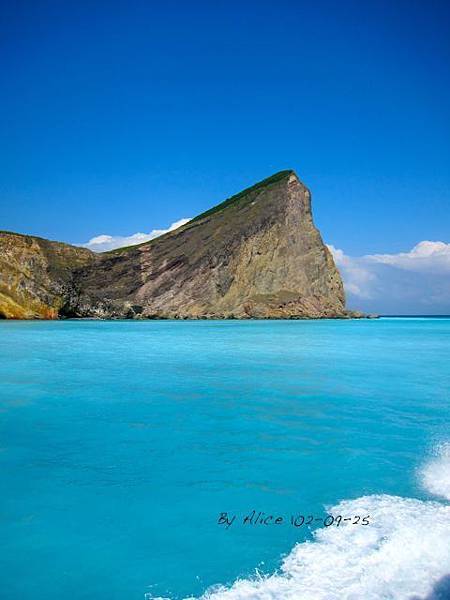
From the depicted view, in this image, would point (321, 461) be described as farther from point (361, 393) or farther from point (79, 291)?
point (79, 291)

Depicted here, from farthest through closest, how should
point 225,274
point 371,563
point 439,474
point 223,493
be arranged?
point 225,274, point 439,474, point 223,493, point 371,563

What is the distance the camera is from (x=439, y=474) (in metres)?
6.91

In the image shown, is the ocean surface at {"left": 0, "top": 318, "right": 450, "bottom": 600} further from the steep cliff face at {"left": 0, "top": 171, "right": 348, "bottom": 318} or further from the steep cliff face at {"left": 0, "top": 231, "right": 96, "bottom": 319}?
the steep cliff face at {"left": 0, "top": 171, "right": 348, "bottom": 318}

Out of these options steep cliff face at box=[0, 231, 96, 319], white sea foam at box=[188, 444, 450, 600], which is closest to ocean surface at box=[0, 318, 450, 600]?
white sea foam at box=[188, 444, 450, 600]

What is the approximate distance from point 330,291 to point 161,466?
84.6 metres

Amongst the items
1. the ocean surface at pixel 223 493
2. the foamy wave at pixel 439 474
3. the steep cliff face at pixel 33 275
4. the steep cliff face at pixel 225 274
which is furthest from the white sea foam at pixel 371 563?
the steep cliff face at pixel 225 274

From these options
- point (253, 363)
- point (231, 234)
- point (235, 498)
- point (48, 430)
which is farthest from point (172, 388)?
point (231, 234)

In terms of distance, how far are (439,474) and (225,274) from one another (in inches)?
3131

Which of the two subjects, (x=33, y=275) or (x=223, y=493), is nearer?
(x=223, y=493)

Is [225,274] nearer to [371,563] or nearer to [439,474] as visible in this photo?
[439,474]

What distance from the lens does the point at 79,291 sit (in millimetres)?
88562

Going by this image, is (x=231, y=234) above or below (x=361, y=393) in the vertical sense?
above

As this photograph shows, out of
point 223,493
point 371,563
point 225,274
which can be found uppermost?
point 225,274

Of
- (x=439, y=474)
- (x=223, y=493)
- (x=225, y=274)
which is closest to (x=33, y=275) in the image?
(x=225, y=274)
